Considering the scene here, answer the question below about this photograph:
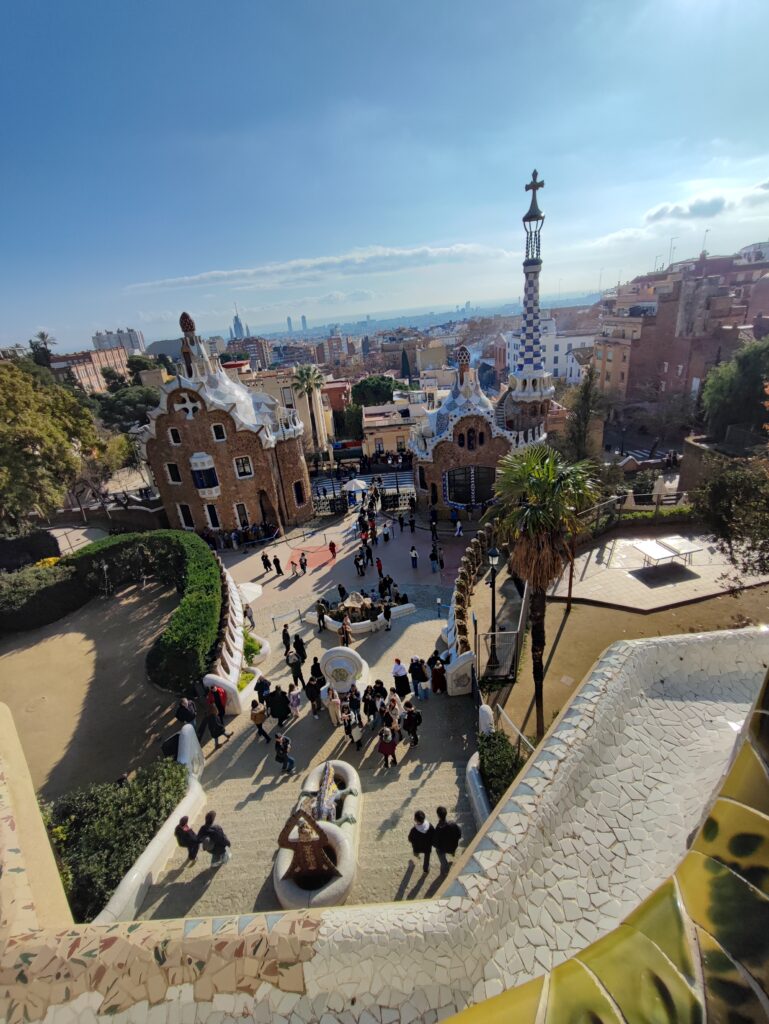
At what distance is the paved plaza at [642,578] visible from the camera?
55.4ft

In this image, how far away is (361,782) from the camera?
36.2 feet

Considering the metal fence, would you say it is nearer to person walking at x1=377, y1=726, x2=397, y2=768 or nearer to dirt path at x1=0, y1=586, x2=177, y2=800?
person walking at x1=377, y1=726, x2=397, y2=768

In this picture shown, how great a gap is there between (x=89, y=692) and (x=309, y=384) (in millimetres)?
37630

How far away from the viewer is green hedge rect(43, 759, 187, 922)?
865cm

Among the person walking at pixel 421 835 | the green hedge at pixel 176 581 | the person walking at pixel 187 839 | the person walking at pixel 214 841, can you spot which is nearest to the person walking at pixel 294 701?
the green hedge at pixel 176 581

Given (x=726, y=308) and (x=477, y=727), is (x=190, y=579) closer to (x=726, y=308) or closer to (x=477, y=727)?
(x=477, y=727)

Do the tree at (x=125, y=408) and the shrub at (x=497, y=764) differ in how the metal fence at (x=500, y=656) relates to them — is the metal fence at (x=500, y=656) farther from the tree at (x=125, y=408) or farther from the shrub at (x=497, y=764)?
the tree at (x=125, y=408)

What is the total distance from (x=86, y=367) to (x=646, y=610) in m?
110

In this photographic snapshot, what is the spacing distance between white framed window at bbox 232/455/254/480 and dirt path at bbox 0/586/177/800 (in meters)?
7.97

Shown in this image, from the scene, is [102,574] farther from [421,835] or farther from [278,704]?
[421,835]

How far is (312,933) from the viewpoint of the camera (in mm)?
4938

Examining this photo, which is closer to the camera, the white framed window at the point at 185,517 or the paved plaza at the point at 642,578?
the paved plaza at the point at 642,578

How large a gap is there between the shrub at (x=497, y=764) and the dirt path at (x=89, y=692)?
9.68 m

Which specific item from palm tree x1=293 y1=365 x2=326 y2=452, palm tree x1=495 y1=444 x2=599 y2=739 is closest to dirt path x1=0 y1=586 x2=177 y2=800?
palm tree x1=495 y1=444 x2=599 y2=739
